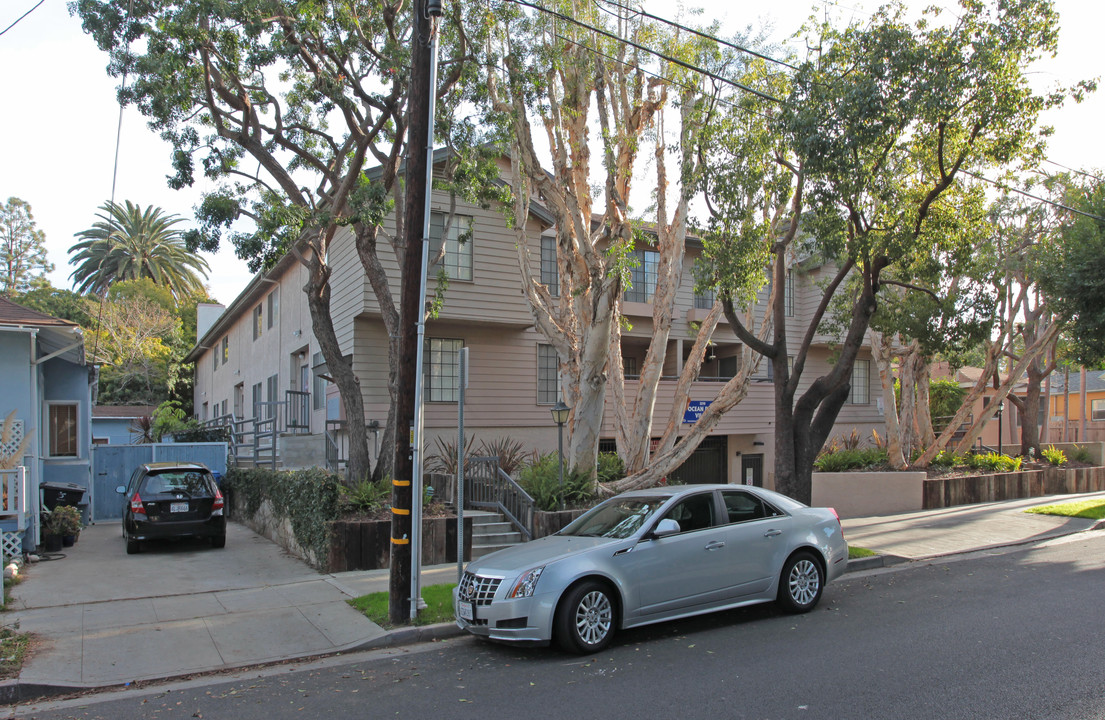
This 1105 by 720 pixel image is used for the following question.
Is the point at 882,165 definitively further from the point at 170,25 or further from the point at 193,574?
the point at 193,574

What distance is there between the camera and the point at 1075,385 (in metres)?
44.1

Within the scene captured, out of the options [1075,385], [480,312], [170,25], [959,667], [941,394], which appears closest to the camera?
[959,667]

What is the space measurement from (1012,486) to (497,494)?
14.5m

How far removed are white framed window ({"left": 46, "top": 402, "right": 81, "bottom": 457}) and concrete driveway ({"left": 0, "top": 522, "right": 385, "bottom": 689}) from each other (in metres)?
4.52

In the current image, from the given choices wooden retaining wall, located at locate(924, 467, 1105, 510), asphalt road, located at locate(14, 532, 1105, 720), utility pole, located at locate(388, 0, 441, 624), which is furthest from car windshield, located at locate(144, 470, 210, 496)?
wooden retaining wall, located at locate(924, 467, 1105, 510)

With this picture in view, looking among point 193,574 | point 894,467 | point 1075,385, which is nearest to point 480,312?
point 193,574

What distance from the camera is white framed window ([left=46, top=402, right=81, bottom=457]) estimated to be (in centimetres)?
1700

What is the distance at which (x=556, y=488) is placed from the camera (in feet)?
44.2

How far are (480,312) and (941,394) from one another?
2176 cm

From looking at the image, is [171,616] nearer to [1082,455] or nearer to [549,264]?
[549,264]

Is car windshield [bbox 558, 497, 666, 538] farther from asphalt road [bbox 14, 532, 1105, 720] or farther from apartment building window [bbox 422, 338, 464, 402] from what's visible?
apartment building window [bbox 422, 338, 464, 402]

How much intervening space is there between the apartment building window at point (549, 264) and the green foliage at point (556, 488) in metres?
7.21

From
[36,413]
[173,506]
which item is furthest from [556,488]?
[36,413]

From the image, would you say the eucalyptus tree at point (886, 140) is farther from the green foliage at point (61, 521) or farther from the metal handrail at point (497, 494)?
the green foliage at point (61, 521)
